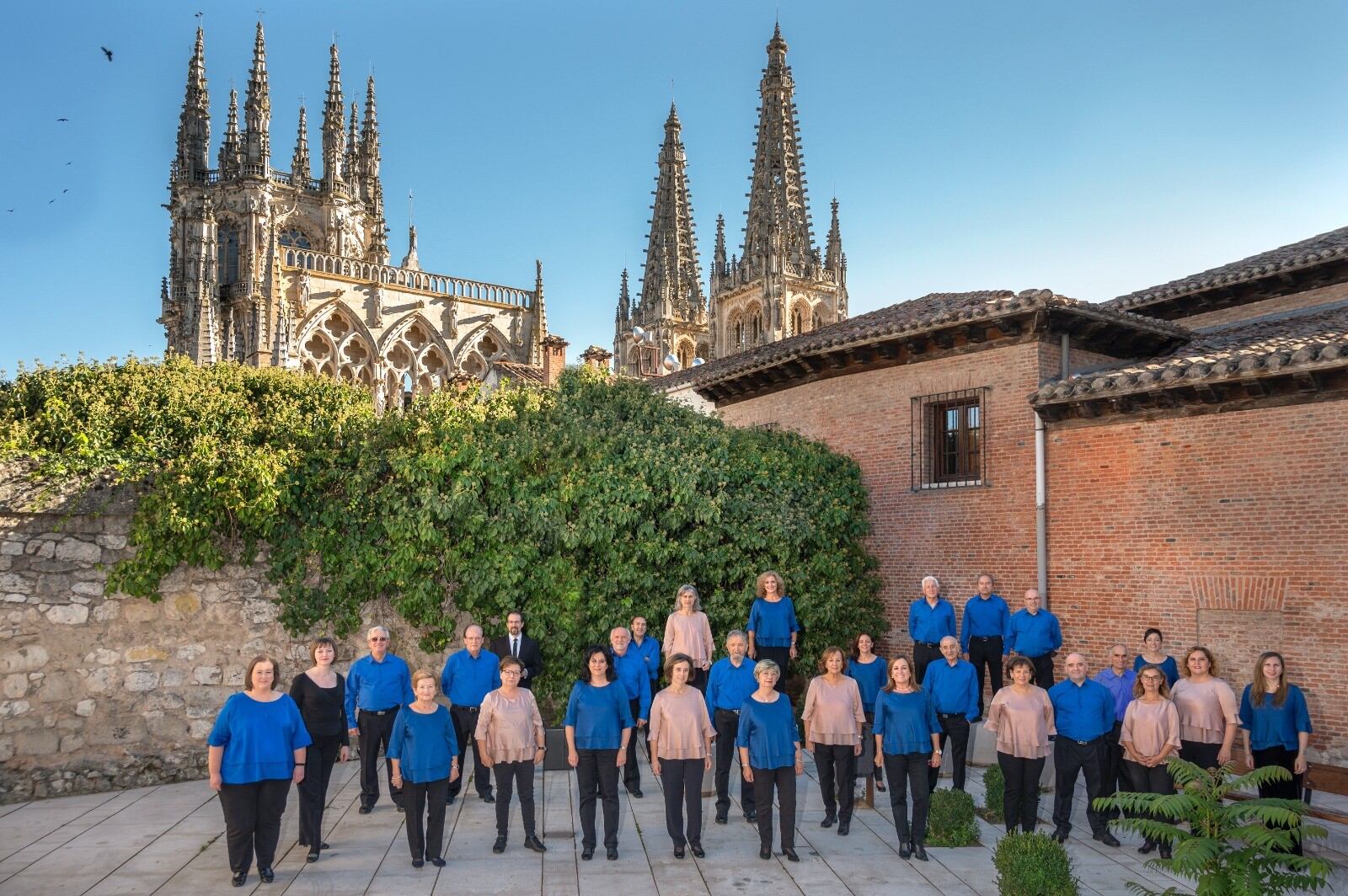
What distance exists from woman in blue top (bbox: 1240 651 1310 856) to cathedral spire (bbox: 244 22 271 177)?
182 feet

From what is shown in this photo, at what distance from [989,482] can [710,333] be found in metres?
52.8

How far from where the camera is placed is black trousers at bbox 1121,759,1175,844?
316 inches

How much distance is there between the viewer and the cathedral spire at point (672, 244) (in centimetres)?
7081

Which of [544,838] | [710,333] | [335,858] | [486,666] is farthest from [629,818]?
[710,333]

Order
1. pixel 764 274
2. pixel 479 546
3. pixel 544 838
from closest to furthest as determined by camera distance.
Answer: pixel 544 838 < pixel 479 546 < pixel 764 274

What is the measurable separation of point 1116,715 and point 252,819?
7.19 m

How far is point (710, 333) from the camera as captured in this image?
66.2 metres

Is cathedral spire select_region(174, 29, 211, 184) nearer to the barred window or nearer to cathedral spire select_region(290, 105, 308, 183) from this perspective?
cathedral spire select_region(290, 105, 308, 183)

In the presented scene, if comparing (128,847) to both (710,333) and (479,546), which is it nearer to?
(479,546)

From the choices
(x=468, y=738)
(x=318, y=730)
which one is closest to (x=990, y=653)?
(x=468, y=738)

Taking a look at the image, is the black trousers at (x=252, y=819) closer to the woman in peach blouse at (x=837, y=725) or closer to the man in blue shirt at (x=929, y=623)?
the woman in peach blouse at (x=837, y=725)

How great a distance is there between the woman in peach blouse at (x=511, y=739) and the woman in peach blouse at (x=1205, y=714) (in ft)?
17.2

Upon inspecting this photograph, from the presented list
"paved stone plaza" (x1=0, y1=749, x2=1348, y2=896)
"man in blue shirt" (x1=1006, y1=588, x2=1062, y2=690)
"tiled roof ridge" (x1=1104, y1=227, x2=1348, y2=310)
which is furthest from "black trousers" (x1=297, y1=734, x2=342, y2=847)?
"tiled roof ridge" (x1=1104, y1=227, x2=1348, y2=310)

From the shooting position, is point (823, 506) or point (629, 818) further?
point (823, 506)
